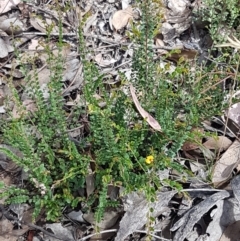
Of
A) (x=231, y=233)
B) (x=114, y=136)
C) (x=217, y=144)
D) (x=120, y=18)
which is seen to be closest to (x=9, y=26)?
(x=120, y=18)

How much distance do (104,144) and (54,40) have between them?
38.9 inches

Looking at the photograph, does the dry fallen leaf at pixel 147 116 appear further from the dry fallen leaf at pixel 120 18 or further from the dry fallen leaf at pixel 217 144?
the dry fallen leaf at pixel 120 18

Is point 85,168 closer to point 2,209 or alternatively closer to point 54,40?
point 2,209

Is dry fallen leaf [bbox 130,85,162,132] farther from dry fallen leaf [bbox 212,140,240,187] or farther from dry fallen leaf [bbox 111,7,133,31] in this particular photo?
dry fallen leaf [bbox 111,7,133,31]

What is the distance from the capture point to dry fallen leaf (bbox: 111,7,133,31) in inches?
119

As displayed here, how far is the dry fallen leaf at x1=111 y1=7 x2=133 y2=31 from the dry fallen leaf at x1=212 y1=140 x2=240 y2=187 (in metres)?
1.02

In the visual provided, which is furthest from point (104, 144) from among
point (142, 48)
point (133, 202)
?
point (142, 48)

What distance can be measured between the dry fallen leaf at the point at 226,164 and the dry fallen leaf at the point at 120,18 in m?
1.02

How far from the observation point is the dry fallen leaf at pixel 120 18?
9.90 feet

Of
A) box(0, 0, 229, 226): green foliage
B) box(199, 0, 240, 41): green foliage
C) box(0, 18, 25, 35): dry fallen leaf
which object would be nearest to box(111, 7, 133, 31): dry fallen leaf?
box(199, 0, 240, 41): green foliage

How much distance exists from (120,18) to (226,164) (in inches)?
44.8

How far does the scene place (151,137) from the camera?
2295 millimetres

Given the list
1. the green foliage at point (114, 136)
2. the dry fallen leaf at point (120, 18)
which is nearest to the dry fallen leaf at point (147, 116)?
the green foliage at point (114, 136)

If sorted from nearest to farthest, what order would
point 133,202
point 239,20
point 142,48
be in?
1. point 142,48
2. point 133,202
3. point 239,20
